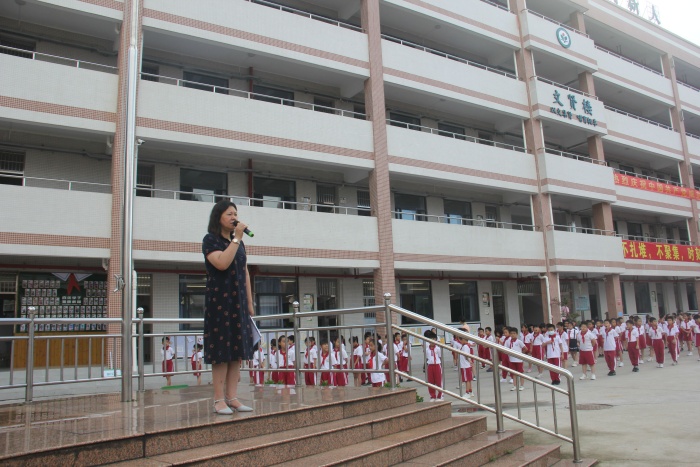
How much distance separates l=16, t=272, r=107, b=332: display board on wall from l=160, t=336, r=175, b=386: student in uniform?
5759mm

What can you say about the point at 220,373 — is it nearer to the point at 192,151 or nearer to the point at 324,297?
the point at 192,151

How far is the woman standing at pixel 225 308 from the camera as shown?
5.04m

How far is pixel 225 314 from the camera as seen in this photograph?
5.12 metres

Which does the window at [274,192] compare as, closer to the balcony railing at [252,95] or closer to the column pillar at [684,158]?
the balcony railing at [252,95]

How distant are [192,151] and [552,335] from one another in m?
11.3

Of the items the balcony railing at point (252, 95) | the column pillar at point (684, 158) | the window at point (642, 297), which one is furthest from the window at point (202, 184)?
the column pillar at point (684, 158)

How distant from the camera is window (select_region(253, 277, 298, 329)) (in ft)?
59.3

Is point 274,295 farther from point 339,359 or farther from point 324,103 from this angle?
point 339,359

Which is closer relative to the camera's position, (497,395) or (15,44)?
(497,395)

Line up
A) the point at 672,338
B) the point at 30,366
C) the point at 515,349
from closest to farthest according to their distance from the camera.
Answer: the point at 30,366
the point at 515,349
the point at 672,338

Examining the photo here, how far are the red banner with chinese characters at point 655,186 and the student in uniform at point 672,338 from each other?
832 centimetres

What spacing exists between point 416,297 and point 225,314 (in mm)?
17039

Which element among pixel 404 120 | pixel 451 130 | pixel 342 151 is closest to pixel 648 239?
pixel 451 130

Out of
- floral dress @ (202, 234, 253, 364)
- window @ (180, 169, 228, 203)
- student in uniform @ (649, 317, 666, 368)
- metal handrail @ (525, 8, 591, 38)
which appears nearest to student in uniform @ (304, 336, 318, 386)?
floral dress @ (202, 234, 253, 364)
